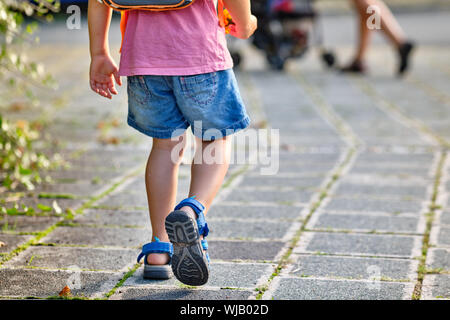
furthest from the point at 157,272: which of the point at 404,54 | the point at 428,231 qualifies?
the point at 404,54

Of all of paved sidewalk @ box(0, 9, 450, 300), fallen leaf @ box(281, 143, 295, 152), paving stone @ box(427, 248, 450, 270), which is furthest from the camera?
fallen leaf @ box(281, 143, 295, 152)

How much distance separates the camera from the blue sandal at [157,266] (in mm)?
2658

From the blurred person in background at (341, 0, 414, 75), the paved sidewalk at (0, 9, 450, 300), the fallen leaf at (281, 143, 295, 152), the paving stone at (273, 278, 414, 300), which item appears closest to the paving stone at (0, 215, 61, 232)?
the paved sidewalk at (0, 9, 450, 300)

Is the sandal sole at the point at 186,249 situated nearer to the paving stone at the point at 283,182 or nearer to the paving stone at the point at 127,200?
the paving stone at the point at 127,200

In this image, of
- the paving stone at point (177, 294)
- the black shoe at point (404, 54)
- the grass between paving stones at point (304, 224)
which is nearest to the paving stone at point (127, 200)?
the grass between paving stones at point (304, 224)

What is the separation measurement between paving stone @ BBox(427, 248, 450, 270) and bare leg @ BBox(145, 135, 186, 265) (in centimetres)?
99

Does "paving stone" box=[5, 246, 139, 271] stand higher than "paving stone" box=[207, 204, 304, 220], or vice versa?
"paving stone" box=[5, 246, 139, 271]

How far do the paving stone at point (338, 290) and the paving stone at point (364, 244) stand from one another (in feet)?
1.16

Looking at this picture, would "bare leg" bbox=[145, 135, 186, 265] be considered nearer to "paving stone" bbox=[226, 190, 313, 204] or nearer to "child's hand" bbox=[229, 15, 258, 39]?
"child's hand" bbox=[229, 15, 258, 39]

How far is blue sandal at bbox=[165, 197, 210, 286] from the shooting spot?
2.40m

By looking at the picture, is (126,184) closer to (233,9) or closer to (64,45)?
(233,9)

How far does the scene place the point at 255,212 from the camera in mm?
3564

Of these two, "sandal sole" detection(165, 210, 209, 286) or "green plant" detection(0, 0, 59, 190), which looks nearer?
"sandal sole" detection(165, 210, 209, 286)

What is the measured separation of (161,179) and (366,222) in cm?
112
